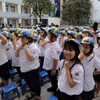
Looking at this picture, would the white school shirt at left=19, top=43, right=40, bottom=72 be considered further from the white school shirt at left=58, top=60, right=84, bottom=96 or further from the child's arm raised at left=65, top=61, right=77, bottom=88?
the child's arm raised at left=65, top=61, right=77, bottom=88

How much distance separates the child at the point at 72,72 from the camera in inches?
76.1

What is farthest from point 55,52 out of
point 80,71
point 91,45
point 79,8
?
point 79,8

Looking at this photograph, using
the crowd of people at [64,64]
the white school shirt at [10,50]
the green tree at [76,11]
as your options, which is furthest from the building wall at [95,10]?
the white school shirt at [10,50]

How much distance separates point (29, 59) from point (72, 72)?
1041mm

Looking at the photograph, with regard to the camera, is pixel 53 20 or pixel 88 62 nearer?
pixel 88 62

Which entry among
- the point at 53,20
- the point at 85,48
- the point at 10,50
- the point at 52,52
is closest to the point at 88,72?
the point at 85,48

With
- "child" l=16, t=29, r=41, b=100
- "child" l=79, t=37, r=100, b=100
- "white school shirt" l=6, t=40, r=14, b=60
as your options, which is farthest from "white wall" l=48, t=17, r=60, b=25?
"child" l=79, t=37, r=100, b=100

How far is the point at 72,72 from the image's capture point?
1.94 meters

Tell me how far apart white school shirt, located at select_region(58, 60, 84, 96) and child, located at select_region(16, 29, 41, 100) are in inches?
33.2

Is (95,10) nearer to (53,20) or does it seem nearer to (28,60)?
(53,20)

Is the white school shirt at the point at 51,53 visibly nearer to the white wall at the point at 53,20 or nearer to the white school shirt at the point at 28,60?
the white school shirt at the point at 28,60

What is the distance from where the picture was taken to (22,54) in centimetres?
284

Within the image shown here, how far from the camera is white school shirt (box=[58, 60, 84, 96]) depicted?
1932 millimetres

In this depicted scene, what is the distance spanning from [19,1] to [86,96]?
26.4 meters
